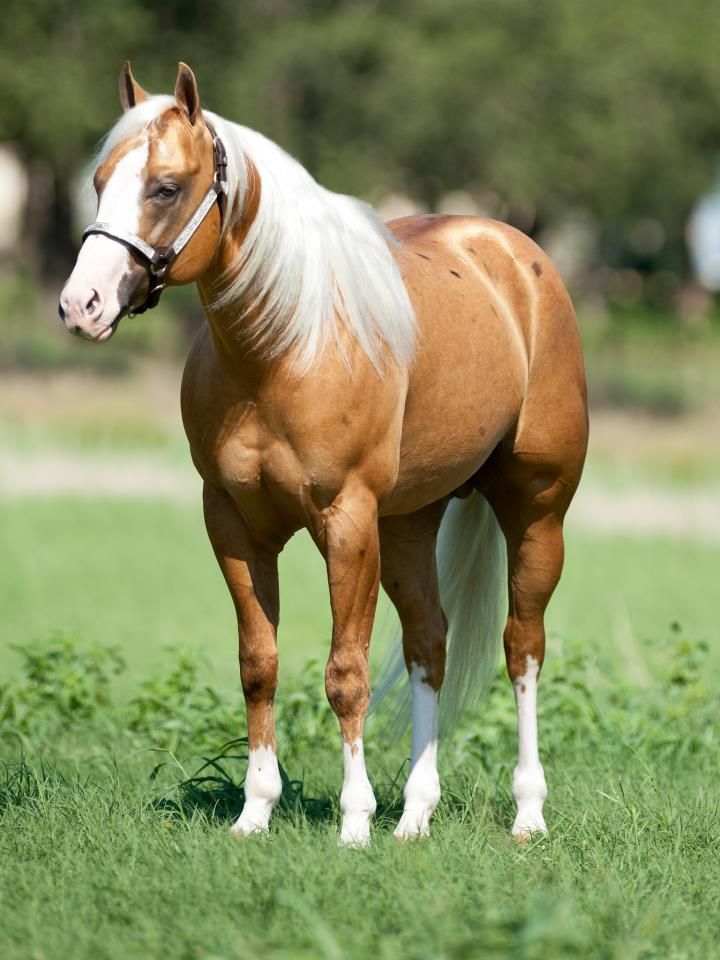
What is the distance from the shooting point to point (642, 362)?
27281mm

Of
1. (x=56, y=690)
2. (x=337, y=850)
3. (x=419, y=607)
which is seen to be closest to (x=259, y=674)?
(x=337, y=850)

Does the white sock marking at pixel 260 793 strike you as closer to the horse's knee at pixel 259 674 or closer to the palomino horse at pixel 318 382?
the palomino horse at pixel 318 382

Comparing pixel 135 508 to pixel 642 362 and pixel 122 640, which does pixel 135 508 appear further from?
pixel 642 362

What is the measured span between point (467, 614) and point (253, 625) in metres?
1.02

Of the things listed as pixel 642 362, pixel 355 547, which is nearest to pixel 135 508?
pixel 355 547

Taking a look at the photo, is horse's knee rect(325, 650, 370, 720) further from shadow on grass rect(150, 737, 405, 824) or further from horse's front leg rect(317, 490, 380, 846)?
shadow on grass rect(150, 737, 405, 824)

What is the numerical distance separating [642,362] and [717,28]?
7.59 meters

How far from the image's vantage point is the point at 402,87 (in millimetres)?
24125

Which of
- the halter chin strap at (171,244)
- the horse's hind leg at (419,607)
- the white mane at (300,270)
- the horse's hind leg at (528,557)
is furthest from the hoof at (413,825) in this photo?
the halter chin strap at (171,244)

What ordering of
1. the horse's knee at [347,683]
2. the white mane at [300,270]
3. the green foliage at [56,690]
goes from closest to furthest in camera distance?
the white mane at [300,270]
the horse's knee at [347,683]
the green foliage at [56,690]

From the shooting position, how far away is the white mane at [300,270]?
12.0ft

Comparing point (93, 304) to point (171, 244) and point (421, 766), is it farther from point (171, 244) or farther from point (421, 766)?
point (421, 766)

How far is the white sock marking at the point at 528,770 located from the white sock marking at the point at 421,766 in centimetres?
28

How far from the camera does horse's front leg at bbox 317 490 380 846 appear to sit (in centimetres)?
373
